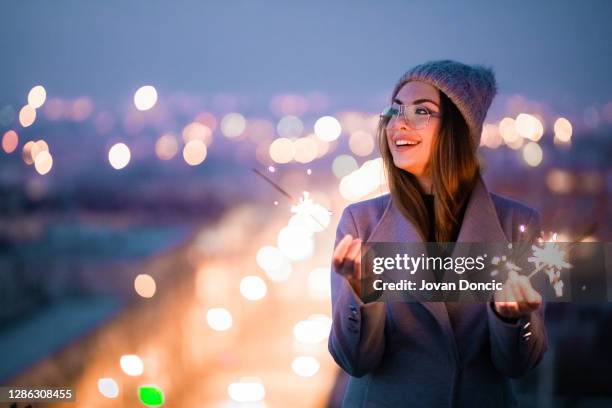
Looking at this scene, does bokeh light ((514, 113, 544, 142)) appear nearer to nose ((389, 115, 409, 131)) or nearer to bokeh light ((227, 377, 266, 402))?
nose ((389, 115, 409, 131))

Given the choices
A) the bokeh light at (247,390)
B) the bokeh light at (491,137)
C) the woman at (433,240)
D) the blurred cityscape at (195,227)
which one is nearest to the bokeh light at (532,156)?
the blurred cityscape at (195,227)

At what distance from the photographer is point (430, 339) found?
3.94ft

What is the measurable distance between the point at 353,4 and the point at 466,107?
3.22 ft

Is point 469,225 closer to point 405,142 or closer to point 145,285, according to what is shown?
point 405,142

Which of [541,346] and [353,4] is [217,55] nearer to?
[353,4]

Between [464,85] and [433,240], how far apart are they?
0.33 m

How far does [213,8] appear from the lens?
2049 millimetres

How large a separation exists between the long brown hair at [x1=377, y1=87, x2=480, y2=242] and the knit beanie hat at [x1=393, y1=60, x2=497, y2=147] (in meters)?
0.03

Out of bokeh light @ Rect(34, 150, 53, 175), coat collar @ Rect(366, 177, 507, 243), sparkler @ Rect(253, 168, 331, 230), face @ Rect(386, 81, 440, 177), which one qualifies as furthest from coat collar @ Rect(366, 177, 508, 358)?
bokeh light @ Rect(34, 150, 53, 175)

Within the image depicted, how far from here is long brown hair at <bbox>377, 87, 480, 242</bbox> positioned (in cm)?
125

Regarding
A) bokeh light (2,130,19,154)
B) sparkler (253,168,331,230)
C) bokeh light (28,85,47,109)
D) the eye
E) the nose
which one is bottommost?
the nose

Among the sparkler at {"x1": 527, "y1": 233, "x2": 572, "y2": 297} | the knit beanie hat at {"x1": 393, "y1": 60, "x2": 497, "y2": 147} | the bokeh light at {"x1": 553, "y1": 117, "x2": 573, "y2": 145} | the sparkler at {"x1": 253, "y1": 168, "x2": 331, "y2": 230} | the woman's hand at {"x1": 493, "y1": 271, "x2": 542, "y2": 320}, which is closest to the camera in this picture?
the woman's hand at {"x1": 493, "y1": 271, "x2": 542, "y2": 320}

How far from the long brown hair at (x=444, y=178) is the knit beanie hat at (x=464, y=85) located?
3 centimetres

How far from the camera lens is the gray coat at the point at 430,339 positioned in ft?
3.69
